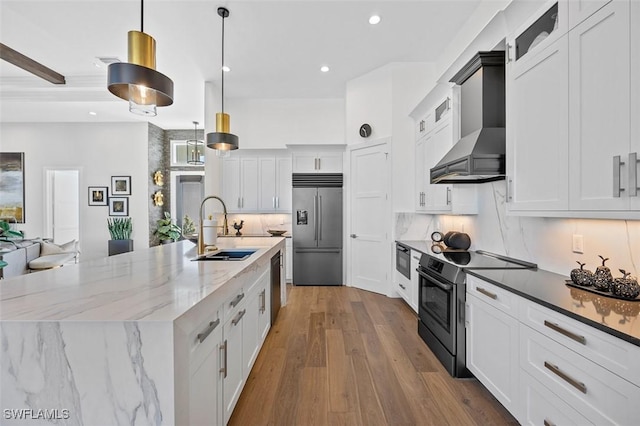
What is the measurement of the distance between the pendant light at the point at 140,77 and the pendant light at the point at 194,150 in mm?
5459

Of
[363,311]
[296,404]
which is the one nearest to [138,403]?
[296,404]

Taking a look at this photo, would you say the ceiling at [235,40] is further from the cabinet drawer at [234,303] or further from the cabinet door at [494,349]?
the cabinet door at [494,349]

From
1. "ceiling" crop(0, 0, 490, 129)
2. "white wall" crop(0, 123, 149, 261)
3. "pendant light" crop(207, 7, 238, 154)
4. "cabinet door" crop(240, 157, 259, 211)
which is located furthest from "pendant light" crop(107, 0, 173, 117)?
"white wall" crop(0, 123, 149, 261)

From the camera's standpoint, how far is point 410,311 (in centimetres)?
384

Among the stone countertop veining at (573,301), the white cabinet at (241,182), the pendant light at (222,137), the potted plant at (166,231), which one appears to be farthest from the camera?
the potted plant at (166,231)

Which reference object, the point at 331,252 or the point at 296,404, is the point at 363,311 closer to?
the point at 331,252

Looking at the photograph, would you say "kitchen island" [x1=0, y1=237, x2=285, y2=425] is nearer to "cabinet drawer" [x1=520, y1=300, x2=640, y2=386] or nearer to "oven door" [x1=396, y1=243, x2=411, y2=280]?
"cabinet drawer" [x1=520, y1=300, x2=640, y2=386]

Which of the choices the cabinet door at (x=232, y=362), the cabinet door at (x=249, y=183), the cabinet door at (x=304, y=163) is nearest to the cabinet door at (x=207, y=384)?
the cabinet door at (x=232, y=362)

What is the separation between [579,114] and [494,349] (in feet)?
4.84

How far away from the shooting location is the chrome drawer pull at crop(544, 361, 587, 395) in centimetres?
123

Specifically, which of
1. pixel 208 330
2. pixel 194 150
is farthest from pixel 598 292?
pixel 194 150

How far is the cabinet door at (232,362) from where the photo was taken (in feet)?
5.31

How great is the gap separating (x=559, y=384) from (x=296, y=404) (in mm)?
1528

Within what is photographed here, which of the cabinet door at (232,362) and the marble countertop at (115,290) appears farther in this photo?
the cabinet door at (232,362)
